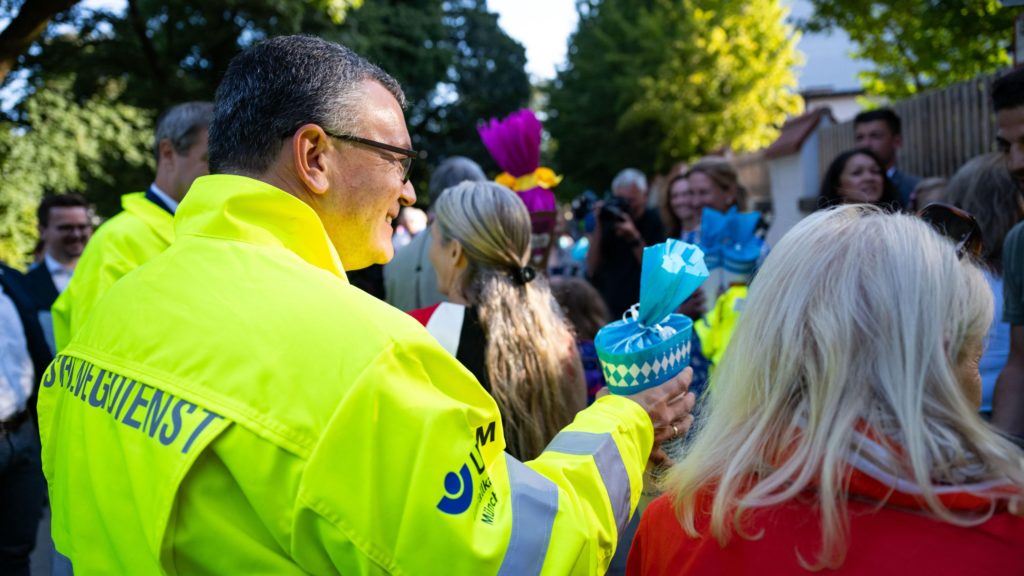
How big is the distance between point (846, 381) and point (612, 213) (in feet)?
15.6

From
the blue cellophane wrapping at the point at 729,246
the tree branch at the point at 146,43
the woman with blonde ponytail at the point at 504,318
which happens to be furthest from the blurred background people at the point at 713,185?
the tree branch at the point at 146,43

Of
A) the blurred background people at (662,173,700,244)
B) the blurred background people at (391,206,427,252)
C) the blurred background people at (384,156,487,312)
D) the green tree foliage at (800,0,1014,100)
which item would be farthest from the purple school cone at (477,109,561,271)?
the green tree foliage at (800,0,1014,100)

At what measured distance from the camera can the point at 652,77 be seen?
83.9 ft

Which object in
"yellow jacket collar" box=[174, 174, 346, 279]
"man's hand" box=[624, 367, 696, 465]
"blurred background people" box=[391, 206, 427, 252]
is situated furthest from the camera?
"blurred background people" box=[391, 206, 427, 252]

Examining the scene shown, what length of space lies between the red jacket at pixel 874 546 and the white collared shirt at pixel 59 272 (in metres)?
5.66

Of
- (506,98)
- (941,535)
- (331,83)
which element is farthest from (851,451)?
(506,98)

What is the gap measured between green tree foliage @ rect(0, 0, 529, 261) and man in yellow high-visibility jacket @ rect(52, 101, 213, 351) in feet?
33.7

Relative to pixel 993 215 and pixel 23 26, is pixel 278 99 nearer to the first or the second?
pixel 993 215

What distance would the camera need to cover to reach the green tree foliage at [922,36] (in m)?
8.00

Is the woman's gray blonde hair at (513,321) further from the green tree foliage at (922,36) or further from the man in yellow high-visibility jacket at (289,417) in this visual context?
the green tree foliage at (922,36)

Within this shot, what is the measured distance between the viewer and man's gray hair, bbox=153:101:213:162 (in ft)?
11.0

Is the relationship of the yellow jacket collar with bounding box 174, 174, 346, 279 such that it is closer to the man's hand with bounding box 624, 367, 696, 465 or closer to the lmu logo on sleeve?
the lmu logo on sleeve

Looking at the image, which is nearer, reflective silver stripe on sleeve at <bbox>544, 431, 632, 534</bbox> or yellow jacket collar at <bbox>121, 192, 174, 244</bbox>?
reflective silver stripe on sleeve at <bbox>544, 431, 632, 534</bbox>

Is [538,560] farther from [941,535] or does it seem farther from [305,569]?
[941,535]
